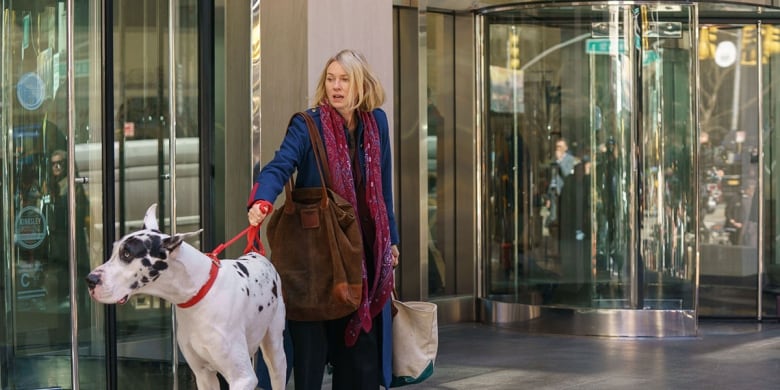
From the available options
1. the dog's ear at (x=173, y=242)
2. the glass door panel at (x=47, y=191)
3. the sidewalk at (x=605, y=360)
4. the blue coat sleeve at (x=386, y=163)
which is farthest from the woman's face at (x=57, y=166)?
the sidewalk at (x=605, y=360)

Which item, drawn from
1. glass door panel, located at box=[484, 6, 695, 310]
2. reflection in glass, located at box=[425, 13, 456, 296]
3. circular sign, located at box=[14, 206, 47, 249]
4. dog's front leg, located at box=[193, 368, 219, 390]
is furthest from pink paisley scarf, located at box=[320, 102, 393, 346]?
reflection in glass, located at box=[425, 13, 456, 296]

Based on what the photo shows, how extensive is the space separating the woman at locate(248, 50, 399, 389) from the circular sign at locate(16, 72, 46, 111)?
157 cm

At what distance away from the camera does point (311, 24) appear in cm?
677

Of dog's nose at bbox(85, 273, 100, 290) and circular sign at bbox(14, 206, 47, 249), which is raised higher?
circular sign at bbox(14, 206, 47, 249)

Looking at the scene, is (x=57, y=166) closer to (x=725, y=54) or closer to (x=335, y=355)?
(x=335, y=355)

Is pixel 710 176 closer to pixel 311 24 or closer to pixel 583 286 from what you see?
pixel 583 286

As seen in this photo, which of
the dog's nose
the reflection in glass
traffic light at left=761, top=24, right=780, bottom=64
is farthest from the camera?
traffic light at left=761, top=24, right=780, bottom=64

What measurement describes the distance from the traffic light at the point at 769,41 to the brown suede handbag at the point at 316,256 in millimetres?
7733

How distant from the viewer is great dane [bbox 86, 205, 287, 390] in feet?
12.8

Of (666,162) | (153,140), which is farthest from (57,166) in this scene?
(666,162)

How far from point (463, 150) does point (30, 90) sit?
226 inches

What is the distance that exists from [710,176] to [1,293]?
775cm

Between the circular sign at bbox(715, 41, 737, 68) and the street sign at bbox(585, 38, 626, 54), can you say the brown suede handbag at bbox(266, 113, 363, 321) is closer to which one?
the street sign at bbox(585, 38, 626, 54)

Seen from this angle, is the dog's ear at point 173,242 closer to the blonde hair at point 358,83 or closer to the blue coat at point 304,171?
the blue coat at point 304,171
